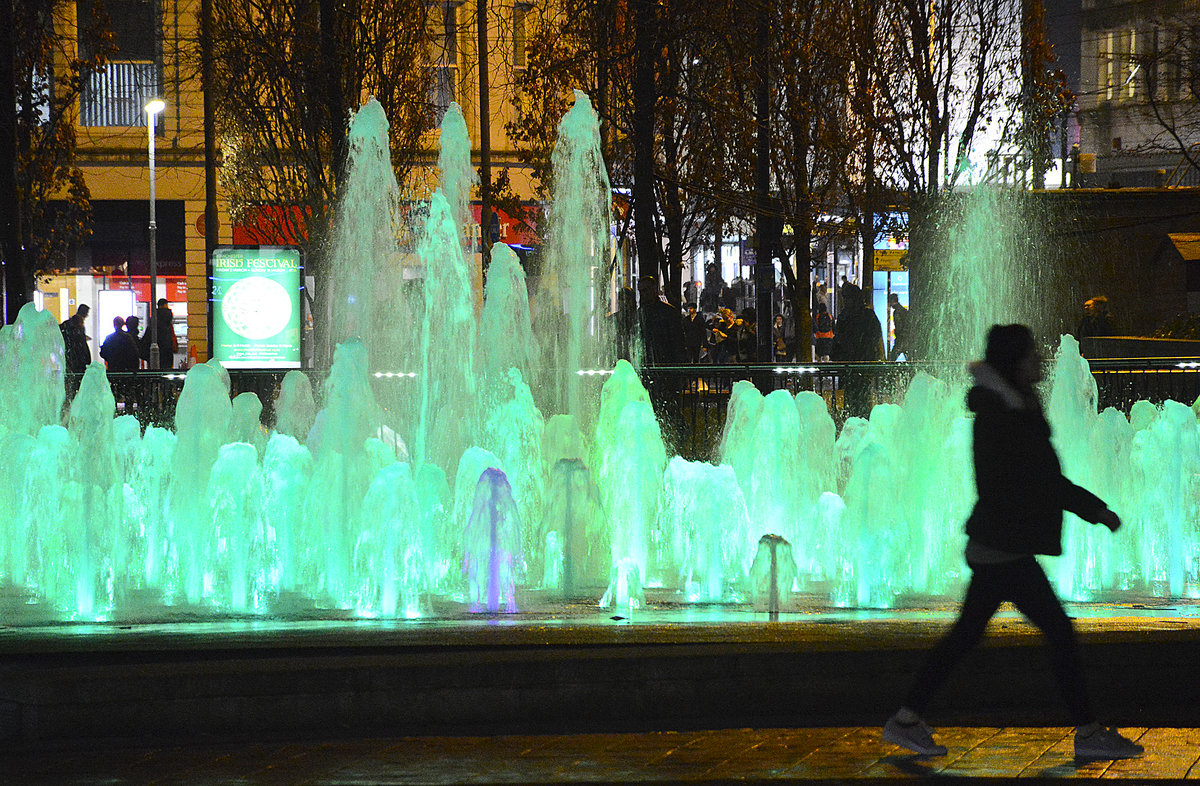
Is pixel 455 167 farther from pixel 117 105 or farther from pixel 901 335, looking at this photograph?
pixel 117 105

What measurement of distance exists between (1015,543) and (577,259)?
1147 centimetres

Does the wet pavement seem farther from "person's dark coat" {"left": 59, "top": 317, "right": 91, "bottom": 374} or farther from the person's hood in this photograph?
"person's dark coat" {"left": 59, "top": 317, "right": 91, "bottom": 374}

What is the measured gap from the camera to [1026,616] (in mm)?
5559

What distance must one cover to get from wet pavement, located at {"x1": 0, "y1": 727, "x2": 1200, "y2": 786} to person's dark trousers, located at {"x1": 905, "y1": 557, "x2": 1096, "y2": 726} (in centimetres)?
26

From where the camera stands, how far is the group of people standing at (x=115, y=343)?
2183cm

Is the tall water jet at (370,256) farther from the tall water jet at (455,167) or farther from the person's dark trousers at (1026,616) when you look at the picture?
the person's dark trousers at (1026,616)

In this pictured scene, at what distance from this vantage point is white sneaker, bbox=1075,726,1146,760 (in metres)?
5.43

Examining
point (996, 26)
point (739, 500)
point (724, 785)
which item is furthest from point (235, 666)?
point (996, 26)

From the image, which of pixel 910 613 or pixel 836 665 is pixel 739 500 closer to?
pixel 910 613

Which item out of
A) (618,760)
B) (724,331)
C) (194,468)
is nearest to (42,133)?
(724,331)

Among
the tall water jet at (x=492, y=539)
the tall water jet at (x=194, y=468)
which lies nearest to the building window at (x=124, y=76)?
the tall water jet at (x=194, y=468)

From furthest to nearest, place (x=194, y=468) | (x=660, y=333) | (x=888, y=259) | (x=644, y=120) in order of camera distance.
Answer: (x=888, y=259)
(x=644, y=120)
(x=660, y=333)
(x=194, y=468)

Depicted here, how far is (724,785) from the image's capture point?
5.18 meters

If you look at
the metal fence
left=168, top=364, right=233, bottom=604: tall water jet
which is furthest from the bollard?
the metal fence
